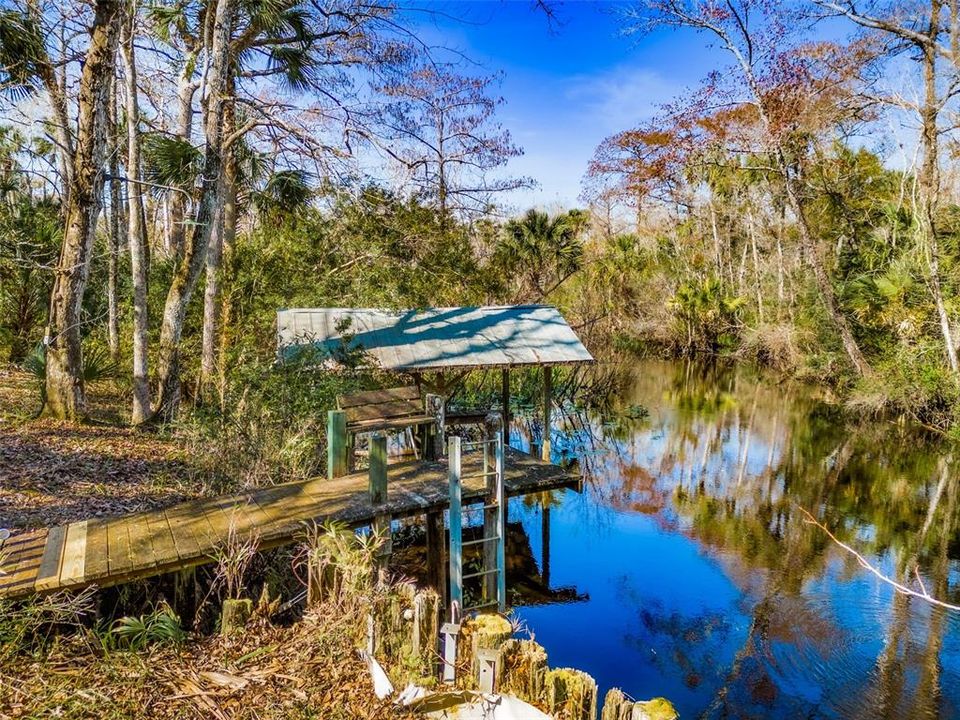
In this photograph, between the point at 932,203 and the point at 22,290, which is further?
the point at 932,203

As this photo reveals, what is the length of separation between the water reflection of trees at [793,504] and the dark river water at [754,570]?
3 centimetres

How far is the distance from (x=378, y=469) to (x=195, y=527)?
1.76 m

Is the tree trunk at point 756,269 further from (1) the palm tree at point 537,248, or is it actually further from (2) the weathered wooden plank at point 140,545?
(2) the weathered wooden plank at point 140,545

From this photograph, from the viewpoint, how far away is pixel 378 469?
6.61 m

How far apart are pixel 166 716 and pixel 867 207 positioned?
2916cm

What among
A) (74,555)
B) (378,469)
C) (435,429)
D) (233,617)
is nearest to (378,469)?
(378,469)

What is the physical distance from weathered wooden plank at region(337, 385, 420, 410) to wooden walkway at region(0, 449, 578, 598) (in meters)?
0.92

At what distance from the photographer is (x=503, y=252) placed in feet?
78.4

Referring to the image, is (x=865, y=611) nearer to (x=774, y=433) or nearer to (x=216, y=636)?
(x=216, y=636)

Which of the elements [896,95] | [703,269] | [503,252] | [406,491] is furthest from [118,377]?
[703,269]

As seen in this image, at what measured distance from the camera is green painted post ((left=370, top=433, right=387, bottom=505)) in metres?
6.54

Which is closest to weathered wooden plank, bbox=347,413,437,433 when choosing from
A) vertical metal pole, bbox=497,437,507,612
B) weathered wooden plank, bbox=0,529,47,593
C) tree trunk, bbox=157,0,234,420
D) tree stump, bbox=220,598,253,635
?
vertical metal pole, bbox=497,437,507,612

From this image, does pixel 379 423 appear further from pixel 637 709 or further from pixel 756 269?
pixel 756 269

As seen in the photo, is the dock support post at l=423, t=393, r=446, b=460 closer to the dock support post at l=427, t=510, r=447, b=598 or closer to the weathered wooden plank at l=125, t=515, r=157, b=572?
the dock support post at l=427, t=510, r=447, b=598
